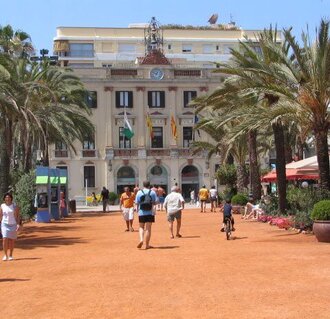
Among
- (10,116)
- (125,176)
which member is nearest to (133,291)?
(10,116)

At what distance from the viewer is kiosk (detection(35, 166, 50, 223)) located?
28.4m

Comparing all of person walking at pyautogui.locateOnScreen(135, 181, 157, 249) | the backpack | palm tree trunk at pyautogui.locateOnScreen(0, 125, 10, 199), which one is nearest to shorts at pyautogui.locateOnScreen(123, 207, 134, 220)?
person walking at pyautogui.locateOnScreen(135, 181, 157, 249)

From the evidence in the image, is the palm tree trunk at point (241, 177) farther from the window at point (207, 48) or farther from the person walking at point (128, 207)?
the window at point (207, 48)

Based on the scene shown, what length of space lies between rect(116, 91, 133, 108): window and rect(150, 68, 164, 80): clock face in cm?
270

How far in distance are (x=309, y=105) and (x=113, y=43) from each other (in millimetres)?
57516

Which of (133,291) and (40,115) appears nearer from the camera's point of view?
(133,291)

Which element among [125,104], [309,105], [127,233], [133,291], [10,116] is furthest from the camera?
[125,104]

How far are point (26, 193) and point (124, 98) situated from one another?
33.0m

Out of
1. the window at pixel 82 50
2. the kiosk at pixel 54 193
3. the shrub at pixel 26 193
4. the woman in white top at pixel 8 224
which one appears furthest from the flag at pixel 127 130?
the woman in white top at pixel 8 224

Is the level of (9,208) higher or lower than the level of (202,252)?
higher

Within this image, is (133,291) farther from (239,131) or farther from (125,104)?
(125,104)

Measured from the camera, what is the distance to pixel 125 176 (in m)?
61.5

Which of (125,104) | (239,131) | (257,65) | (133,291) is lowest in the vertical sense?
(133,291)

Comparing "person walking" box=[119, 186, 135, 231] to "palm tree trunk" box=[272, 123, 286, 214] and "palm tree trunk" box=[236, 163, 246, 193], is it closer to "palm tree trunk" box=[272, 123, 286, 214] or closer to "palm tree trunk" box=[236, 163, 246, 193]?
"palm tree trunk" box=[272, 123, 286, 214]
